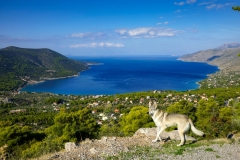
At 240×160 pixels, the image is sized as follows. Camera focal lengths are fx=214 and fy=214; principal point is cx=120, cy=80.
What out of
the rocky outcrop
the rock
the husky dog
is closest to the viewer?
the rocky outcrop

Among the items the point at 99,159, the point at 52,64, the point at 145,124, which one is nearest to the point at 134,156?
the point at 99,159

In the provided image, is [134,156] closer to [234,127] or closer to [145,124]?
[234,127]

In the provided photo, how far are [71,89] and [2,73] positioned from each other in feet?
183

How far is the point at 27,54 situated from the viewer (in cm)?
18888

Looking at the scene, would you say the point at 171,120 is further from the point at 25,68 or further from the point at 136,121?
the point at 25,68

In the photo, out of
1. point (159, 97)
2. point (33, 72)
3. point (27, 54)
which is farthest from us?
point (27, 54)

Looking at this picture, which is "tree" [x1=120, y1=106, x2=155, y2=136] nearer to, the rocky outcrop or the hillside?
the rocky outcrop

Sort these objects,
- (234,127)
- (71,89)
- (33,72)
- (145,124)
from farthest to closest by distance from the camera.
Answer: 1. (33,72)
2. (71,89)
3. (145,124)
4. (234,127)

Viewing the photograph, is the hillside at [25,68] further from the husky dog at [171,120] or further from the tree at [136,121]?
the husky dog at [171,120]

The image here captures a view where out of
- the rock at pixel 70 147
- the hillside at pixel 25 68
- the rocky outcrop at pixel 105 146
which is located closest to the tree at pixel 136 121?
the rocky outcrop at pixel 105 146

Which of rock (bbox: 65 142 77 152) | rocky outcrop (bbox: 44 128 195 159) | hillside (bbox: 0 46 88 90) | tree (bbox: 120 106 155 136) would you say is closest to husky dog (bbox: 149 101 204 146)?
rocky outcrop (bbox: 44 128 195 159)

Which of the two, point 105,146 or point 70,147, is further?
point 70,147

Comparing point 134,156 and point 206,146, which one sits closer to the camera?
point 134,156

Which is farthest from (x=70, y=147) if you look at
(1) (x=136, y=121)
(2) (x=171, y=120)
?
(1) (x=136, y=121)
